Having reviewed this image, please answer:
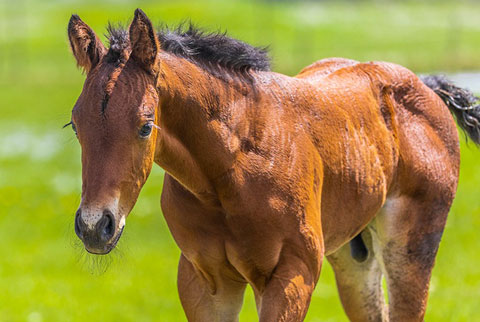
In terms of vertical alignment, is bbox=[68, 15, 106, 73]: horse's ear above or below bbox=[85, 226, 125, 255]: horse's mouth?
above

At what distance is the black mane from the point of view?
13.9ft

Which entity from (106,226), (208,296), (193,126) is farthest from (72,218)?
(106,226)

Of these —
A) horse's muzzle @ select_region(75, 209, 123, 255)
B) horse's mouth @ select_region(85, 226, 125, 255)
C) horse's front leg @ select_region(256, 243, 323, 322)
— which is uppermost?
horse's muzzle @ select_region(75, 209, 123, 255)

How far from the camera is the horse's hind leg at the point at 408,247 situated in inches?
209

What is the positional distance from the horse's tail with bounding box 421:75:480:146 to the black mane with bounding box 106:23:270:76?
5.98 ft

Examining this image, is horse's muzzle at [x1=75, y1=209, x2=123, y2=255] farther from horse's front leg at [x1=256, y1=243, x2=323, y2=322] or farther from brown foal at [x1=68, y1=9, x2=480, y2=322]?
horse's front leg at [x1=256, y1=243, x2=323, y2=322]

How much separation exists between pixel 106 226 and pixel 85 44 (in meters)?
0.86

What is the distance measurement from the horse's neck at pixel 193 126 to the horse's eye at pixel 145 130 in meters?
0.24

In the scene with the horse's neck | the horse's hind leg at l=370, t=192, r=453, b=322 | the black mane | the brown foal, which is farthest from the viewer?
the horse's hind leg at l=370, t=192, r=453, b=322

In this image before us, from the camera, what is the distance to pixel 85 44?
3.88m

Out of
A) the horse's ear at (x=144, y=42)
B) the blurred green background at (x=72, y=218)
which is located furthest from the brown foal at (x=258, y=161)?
the blurred green background at (x=72, y=218)

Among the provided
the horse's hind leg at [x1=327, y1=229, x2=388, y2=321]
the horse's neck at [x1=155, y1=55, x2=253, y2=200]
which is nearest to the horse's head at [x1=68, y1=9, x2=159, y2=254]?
the horse's neck at [x1=155, y1=55, x2=253, y2=200]

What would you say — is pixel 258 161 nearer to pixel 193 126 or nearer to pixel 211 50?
pixel 193 126

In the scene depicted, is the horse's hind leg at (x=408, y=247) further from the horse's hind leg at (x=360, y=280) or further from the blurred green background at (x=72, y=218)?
the blurred green background at (x=72, y=218)
